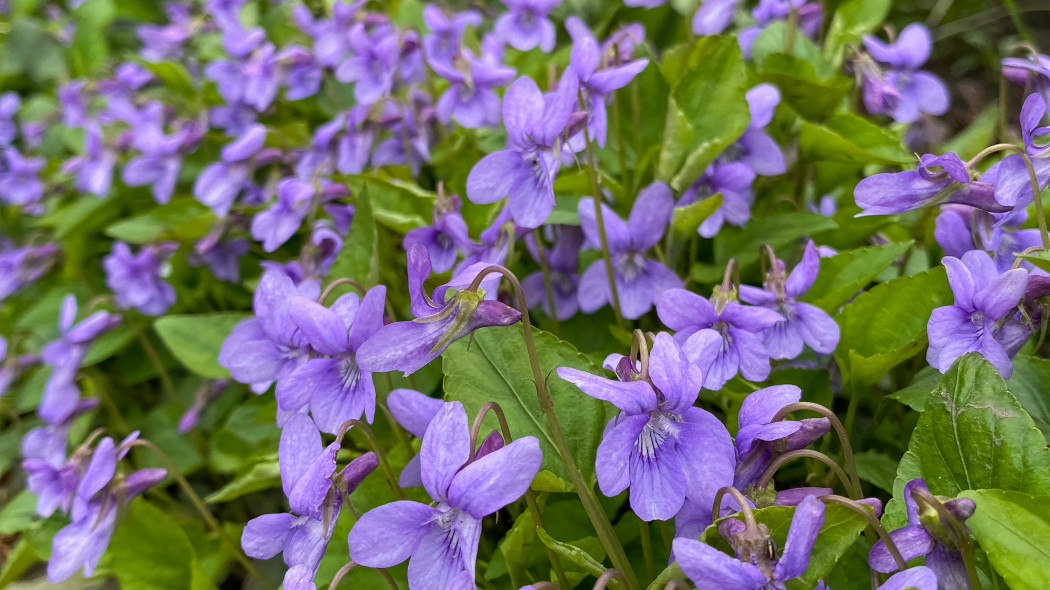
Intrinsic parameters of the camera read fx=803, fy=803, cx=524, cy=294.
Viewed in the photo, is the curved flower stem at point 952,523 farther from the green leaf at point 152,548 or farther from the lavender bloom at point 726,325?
the green leaf at point 152,548

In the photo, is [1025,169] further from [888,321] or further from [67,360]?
[67,360]

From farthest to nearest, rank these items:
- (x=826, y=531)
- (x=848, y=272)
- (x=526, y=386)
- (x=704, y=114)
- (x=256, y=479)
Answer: (x=704, y=114)
(x=256, y=479)
(x=848, y=272)
(x=526, y=386)
(x=826, y=531)

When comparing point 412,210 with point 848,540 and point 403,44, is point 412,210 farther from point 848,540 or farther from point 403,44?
point 848,540

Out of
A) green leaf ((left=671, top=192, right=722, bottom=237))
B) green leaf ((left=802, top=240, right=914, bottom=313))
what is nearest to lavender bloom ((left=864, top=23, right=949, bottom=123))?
green leaf ((left=802, top=240, right=914, bottom=313))

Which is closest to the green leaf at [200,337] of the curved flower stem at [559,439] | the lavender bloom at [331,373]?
the lavender bloom at [331,373]

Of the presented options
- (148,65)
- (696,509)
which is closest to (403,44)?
(148,65)

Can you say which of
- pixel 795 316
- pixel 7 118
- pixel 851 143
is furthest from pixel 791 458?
pixel 7 118

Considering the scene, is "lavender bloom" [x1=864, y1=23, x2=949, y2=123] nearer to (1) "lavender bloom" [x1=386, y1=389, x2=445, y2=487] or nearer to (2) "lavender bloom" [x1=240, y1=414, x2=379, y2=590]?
(1) "lavender bloom" [x1=386, y1=389, x2=445, y2=487]
